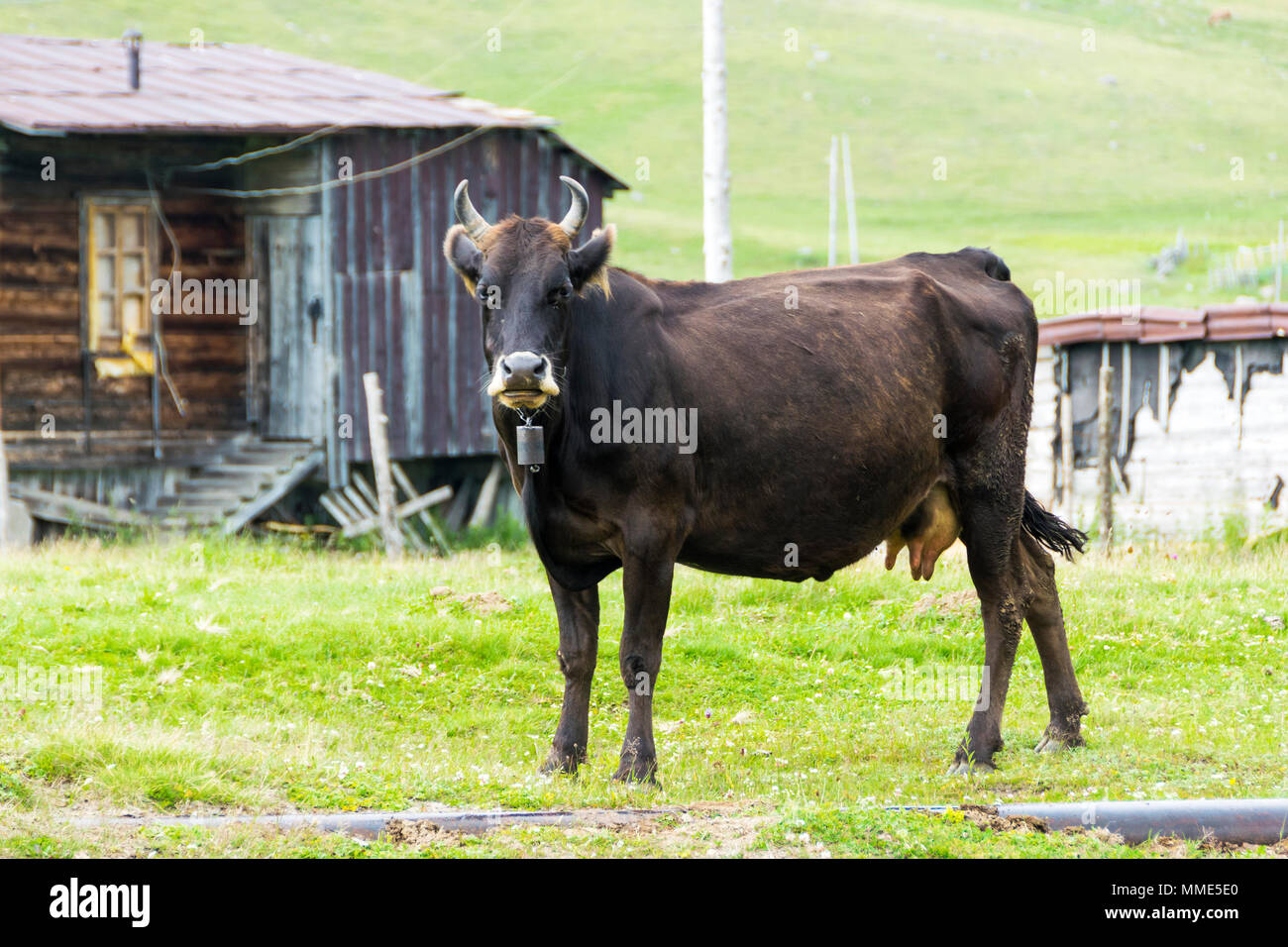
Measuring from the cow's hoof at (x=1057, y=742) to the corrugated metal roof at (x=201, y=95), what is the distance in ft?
42.6

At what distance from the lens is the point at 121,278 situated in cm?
1897

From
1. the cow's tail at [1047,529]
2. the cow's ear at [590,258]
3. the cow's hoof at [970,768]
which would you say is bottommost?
the cow's hoof at [970,768]

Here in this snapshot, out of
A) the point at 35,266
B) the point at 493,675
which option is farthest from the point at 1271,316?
the point at 35,266

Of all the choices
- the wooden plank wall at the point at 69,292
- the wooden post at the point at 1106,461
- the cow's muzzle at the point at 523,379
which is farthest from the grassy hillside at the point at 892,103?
the cow's muzzle at the point at 523,379

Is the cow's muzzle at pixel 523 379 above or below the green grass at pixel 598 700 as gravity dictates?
above

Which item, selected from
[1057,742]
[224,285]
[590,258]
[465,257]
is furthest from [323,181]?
[1057,742]

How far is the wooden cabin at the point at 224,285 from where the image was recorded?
60.0 feet

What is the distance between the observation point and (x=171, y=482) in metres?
19.1

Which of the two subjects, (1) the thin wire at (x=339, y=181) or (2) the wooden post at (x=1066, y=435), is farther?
(1) the thin wire at (x=339, y=181)

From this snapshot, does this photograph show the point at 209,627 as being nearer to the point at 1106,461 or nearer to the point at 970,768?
the point at 970,768

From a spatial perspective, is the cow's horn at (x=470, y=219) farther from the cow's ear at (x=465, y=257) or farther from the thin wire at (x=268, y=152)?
the thin wire at (x=268, y=152)

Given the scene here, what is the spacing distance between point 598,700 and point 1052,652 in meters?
2.90

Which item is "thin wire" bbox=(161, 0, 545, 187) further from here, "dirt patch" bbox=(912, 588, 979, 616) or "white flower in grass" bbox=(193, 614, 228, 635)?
"dirt patch" bbox=(912, 588, 979, 616)
